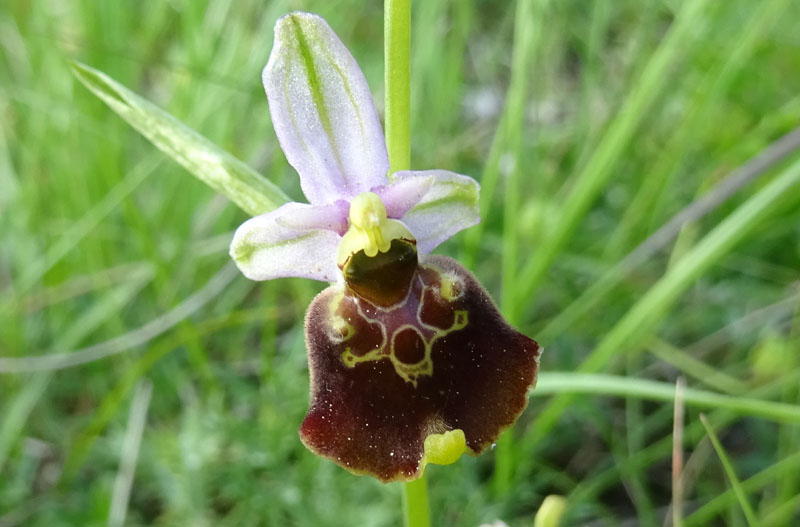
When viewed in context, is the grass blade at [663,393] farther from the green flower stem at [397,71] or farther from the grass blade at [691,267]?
the green flower stem at [397,71]

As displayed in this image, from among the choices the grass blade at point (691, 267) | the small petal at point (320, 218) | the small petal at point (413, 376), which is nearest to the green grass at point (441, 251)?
the grass blade at point (691, 267)

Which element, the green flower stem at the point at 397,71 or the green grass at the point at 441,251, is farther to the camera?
the green grass at the point at 441,251

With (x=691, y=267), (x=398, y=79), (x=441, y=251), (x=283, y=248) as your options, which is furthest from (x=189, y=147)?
(x=441, y=251)

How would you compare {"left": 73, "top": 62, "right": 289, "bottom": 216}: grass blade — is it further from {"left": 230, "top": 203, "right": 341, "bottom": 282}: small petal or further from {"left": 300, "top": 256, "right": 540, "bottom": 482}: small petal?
{"left": 300, "top": 256, "right": 540, "bottom": 482}: small petal

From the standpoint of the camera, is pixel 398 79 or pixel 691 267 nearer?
pixel 398 79

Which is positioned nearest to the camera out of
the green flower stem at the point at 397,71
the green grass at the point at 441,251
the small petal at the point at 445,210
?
the green flower stem at the point at 397,71

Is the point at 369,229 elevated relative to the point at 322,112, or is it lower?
lower

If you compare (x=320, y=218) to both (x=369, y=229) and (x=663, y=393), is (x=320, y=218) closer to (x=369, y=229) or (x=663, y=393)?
(x=369, y=229)
